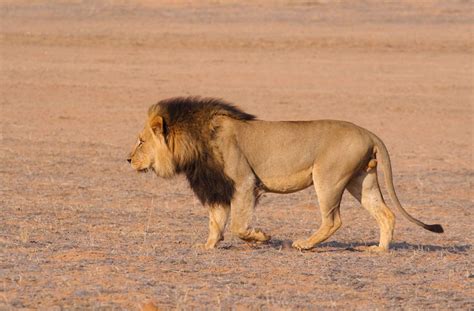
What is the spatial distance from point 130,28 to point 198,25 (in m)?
2.77

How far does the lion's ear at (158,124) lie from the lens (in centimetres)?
959

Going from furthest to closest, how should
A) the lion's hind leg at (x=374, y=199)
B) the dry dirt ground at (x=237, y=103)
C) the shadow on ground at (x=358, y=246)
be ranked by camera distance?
the shadow on ground at (x=358, y=246)
the lion's hind leg at (x=374, y=199)
the dry dirt ground at (x=237, y=103)

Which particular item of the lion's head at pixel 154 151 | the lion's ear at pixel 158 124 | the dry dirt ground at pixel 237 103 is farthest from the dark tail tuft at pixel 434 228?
the lion's ear at pixel 158 124

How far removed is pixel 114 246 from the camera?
947 cm

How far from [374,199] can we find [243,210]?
1.19 meters

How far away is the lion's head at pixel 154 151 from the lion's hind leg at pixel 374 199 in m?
1.52

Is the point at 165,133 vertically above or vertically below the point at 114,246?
above

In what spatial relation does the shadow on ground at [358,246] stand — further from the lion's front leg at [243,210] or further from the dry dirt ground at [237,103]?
the lion's front leg at [243,210]

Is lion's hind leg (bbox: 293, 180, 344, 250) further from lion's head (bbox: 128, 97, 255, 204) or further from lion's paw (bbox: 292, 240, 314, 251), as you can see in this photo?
lion's head (bbox: 128, 97, 255, 204)

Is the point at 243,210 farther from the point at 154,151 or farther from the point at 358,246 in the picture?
the point at 358,246

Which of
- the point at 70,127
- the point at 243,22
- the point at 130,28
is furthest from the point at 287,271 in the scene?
the point at 243,22

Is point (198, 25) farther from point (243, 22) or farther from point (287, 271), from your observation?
point (287, 271)

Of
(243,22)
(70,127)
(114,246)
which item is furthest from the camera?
(243,22)

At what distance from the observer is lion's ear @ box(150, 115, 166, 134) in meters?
9.59
